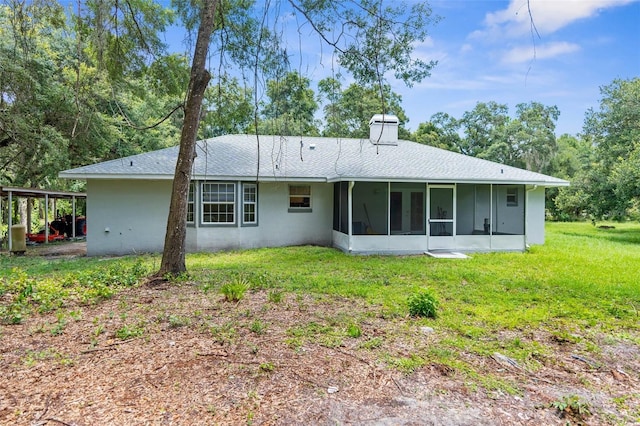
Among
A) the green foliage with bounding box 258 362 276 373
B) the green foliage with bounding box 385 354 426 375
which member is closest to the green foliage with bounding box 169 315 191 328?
the green foliage with bounding box 258 362 276 373

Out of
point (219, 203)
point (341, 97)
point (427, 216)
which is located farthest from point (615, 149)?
point (341, 97)

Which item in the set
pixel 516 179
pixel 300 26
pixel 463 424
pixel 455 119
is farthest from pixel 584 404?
pixel 455 119

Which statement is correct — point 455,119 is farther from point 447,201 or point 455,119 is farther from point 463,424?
point 463,424

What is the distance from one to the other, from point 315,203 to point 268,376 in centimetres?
995

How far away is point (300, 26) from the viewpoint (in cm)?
450

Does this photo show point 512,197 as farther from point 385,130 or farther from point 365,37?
point 365,37

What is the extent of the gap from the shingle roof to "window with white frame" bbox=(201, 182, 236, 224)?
19.1 inches

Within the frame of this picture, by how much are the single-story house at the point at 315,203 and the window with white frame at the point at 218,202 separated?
0.03 m

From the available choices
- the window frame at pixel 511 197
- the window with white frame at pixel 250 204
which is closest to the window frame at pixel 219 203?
the window with white frame at pixel 250 204

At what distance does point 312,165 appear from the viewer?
1327 centimetres

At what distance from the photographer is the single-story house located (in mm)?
11516

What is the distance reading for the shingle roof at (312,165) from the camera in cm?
1122

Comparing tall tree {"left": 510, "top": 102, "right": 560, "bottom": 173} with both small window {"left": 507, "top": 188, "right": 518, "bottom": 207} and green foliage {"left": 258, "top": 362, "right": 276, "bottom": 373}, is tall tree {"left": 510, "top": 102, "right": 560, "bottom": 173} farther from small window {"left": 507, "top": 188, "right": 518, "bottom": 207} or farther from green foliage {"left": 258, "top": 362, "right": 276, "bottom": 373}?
green foliage {"left": 258, "top": 362, "right": 276, "bottom": 373}

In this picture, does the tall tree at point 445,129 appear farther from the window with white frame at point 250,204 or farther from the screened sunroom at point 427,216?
the window with white frame at point 250,204
